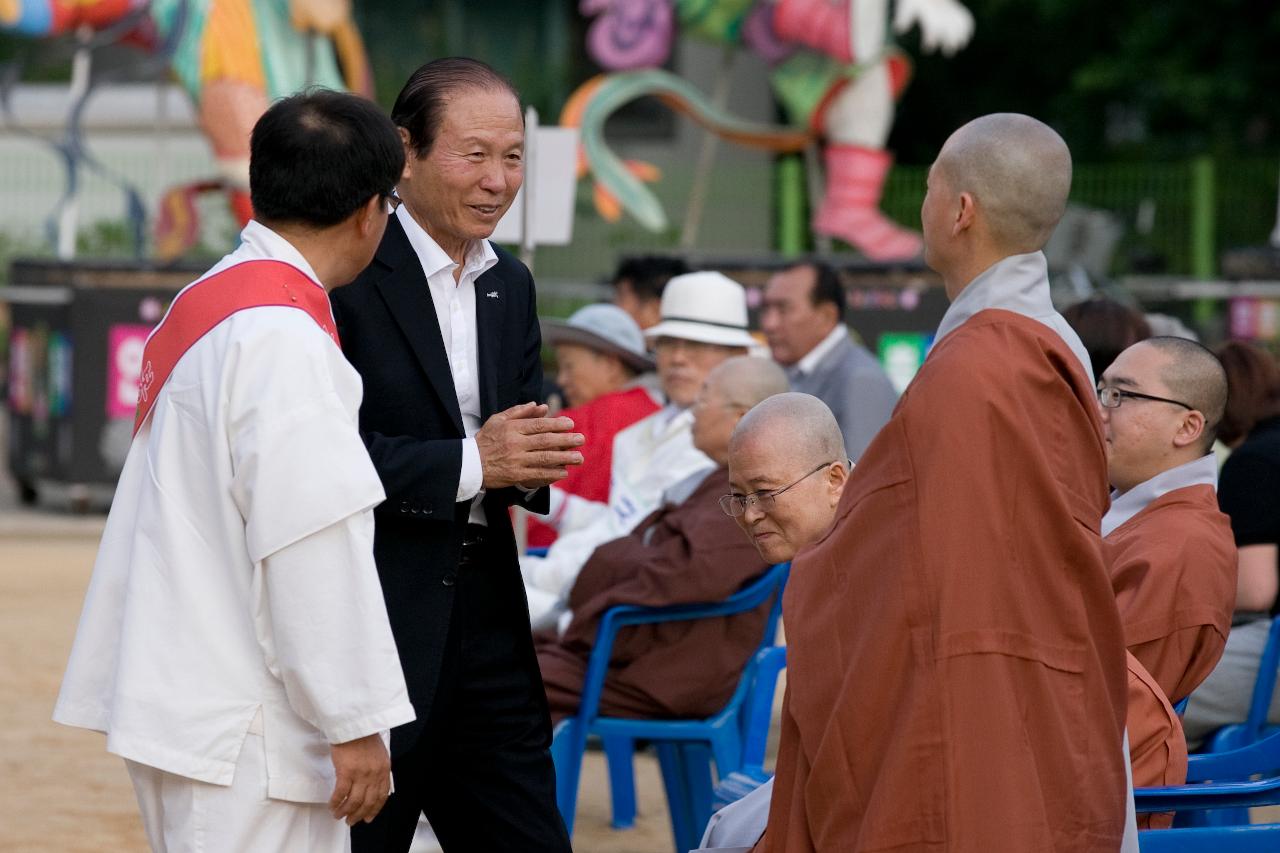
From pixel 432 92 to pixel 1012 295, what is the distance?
1.13 metres

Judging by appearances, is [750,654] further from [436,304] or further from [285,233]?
[285,233]

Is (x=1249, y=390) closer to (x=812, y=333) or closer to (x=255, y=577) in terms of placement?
(x=812, y=333)

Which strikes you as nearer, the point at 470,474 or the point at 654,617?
the point at 470,474

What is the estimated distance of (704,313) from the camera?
6.42 m

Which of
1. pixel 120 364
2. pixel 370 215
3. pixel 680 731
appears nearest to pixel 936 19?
pixel 120 364

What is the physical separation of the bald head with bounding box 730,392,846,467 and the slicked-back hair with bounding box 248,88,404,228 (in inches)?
41.3

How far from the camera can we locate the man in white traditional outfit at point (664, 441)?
18.3 feet

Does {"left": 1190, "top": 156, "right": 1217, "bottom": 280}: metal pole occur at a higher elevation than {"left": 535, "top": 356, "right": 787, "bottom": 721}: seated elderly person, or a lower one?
higher

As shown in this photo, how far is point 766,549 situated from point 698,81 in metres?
20.6

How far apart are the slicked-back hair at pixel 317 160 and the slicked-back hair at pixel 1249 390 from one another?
337cm

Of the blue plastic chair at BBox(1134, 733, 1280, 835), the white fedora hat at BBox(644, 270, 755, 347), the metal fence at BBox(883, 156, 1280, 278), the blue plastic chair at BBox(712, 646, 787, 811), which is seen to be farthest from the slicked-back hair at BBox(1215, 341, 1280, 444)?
the metal fence at BBox(883, 156, 1280, 278)

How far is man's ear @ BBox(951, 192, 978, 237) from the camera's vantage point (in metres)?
2.88

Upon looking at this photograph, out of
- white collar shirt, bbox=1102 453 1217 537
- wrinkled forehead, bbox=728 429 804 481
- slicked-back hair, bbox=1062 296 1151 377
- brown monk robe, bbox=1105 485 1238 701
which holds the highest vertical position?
slicked-back hair, bbox=1062 296 1151 377

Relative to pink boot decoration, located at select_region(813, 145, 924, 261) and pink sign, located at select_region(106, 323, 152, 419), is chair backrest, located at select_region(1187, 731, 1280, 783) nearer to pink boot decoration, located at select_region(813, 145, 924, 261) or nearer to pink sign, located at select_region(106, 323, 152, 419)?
pink sign, located at select_region(106, 323, 152, 419)
